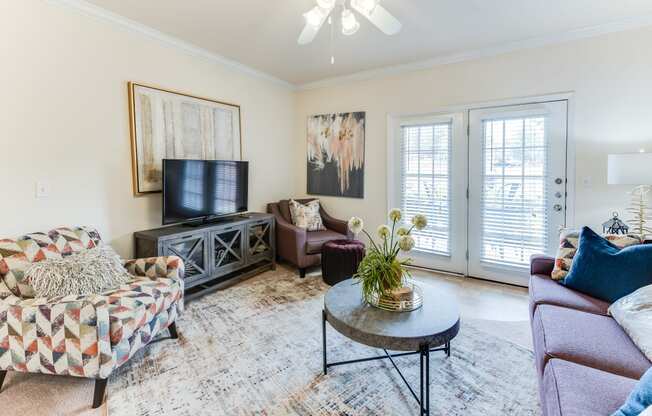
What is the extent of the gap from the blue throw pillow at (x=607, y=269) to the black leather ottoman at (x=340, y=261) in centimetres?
187

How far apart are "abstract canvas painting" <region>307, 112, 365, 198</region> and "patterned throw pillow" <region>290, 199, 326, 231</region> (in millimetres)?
487

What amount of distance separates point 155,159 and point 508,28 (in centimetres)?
353

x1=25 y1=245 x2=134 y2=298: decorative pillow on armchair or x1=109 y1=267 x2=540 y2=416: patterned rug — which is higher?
x1=25 y1=245 x2=134 y2=298: decorative pillow on armchair

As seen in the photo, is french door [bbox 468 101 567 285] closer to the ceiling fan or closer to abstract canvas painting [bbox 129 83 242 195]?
the ceiling fan

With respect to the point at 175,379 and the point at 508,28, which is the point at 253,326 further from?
the point at 508,28

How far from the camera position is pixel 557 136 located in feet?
10.6

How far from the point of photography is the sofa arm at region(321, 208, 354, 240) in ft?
13.9

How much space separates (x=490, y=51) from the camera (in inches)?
137

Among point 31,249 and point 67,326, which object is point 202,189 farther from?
point 67,326

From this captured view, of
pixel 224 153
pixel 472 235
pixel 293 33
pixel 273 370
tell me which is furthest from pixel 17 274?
pixel 472 235

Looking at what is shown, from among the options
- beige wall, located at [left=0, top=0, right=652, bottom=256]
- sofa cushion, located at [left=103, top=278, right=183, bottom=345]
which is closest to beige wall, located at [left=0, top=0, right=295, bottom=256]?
beige wall, located at [left=0, top=0, right=652, bottom=256]

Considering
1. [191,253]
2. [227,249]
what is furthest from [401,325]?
[227,249]

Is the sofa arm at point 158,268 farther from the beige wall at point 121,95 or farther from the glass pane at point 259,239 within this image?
the glass pane at point 259,239

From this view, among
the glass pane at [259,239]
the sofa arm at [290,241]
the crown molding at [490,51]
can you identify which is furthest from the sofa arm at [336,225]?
the crown molding at [490,51]
